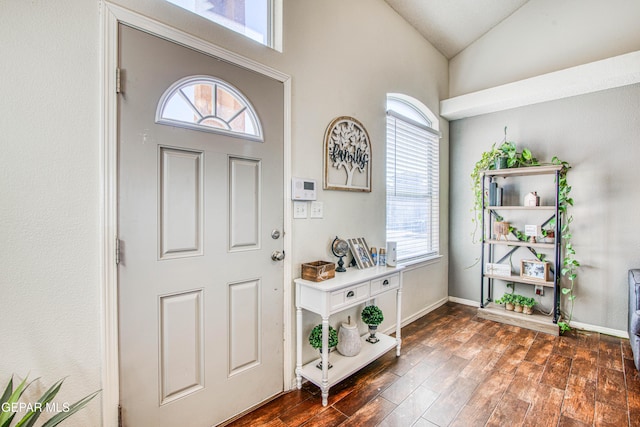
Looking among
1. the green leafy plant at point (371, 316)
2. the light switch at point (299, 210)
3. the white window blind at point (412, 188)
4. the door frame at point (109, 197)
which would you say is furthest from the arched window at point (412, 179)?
the door frame at point (109, 197)

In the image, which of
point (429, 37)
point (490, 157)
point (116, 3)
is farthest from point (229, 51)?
point (490, 157)

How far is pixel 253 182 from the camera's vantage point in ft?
5.89

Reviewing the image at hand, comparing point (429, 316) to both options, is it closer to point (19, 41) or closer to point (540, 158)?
point (540, 158)

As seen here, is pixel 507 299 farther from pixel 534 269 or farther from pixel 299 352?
pixel 299 352

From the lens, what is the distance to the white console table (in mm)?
1862

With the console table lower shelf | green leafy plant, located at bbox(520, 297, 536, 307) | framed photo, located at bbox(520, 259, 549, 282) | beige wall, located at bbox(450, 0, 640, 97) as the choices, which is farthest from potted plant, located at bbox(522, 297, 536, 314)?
beige wall, located at bbox(450, 0, 640, 97)

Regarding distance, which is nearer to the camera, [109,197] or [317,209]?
[109,197]

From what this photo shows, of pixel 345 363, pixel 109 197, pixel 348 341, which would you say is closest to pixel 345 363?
pixel 345 363

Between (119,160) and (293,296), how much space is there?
128 centimetres

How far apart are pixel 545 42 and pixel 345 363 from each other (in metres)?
3.79

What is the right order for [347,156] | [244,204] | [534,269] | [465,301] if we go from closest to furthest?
[244,204]
[347,156]
[534,269]
[465,301]

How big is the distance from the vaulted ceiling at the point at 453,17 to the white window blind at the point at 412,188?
1.03 meters

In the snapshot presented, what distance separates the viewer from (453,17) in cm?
319

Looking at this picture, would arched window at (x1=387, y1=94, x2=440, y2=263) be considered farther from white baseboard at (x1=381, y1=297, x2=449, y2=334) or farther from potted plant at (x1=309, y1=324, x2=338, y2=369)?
potted plant at (x1=309, y1=324, x2=338, y2=369)
